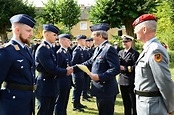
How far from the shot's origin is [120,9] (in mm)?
21062

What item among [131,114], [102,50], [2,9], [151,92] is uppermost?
[2,9]

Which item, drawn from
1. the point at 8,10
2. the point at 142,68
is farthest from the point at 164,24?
the point at 142,68

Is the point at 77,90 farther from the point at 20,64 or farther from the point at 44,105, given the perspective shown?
the point at 20,64

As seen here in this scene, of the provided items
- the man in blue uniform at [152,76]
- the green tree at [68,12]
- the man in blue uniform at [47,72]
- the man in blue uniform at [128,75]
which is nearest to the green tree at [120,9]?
the green tree at [68,12]

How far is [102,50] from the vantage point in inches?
167

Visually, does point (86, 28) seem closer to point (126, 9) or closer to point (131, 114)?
point (126, 9)

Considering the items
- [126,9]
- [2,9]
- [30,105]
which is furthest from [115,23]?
[30,105]

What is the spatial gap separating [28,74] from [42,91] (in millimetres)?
1269

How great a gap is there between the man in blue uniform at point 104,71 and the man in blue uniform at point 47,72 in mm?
792

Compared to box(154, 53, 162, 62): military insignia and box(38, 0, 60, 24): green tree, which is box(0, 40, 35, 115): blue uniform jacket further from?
box(38, 0, 60, 24): green tree

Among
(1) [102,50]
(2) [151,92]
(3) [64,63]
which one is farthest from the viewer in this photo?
(3) [64,63]

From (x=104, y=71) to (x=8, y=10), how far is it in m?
24.6

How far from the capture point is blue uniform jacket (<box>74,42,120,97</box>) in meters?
4.13

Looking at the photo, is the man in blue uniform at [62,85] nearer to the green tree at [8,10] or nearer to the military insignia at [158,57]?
the military insignia at [158,57]
